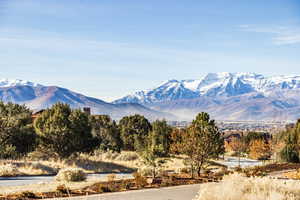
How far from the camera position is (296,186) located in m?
15.3

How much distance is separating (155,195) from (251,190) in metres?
4.15

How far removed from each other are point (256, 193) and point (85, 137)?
31.1 metres

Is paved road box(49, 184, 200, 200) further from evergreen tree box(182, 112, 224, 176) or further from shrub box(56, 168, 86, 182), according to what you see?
evergreen tree box(182, 112, 224, 176)

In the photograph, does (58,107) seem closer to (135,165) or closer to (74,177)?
(135,165)

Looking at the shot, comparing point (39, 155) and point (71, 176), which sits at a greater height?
point (39, 155)

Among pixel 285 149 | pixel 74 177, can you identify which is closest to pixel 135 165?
pixel 285 149

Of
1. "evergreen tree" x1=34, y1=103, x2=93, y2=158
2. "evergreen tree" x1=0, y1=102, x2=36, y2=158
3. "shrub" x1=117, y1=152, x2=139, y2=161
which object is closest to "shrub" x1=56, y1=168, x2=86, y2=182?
"evergreen tree" x1=0, y1=102, x2=36, y2=158

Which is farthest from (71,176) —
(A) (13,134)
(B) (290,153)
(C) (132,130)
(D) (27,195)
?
(C) (132,130)

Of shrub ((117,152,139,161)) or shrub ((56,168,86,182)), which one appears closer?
shrub ((56,168,86,182))

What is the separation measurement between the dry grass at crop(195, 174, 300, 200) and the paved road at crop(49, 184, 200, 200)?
7.88ft

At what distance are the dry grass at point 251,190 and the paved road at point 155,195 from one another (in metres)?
2.40

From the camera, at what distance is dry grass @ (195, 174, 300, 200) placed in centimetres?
1377

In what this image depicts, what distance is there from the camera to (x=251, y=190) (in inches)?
567

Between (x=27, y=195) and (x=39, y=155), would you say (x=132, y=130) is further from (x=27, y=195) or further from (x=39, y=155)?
(x=27, y=195)
